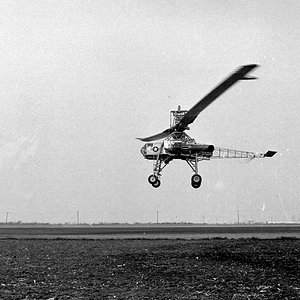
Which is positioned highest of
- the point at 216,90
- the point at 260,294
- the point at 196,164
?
the point at 216,90

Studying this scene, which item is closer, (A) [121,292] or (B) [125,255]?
(A) [121,292]

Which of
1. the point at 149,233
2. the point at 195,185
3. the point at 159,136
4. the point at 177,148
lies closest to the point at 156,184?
the point at 195,185

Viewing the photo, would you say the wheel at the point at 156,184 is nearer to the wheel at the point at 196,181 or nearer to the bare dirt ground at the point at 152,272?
the wheel at the point at 196,181

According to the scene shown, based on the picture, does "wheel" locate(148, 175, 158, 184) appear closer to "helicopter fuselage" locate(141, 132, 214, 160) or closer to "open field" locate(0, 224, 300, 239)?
"helicopter fuselage" locate(141, 132, 214, 160)

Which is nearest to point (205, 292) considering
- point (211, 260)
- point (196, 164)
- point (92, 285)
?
point (92, 285)

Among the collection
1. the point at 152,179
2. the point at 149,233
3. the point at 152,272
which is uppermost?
the point at 152,179

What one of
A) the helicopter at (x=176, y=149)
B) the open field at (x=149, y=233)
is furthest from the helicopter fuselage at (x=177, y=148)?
the open field at (x=149, y=233)

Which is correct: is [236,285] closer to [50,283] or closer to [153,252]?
[50,283]

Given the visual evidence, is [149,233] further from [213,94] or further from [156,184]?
[213,94]
